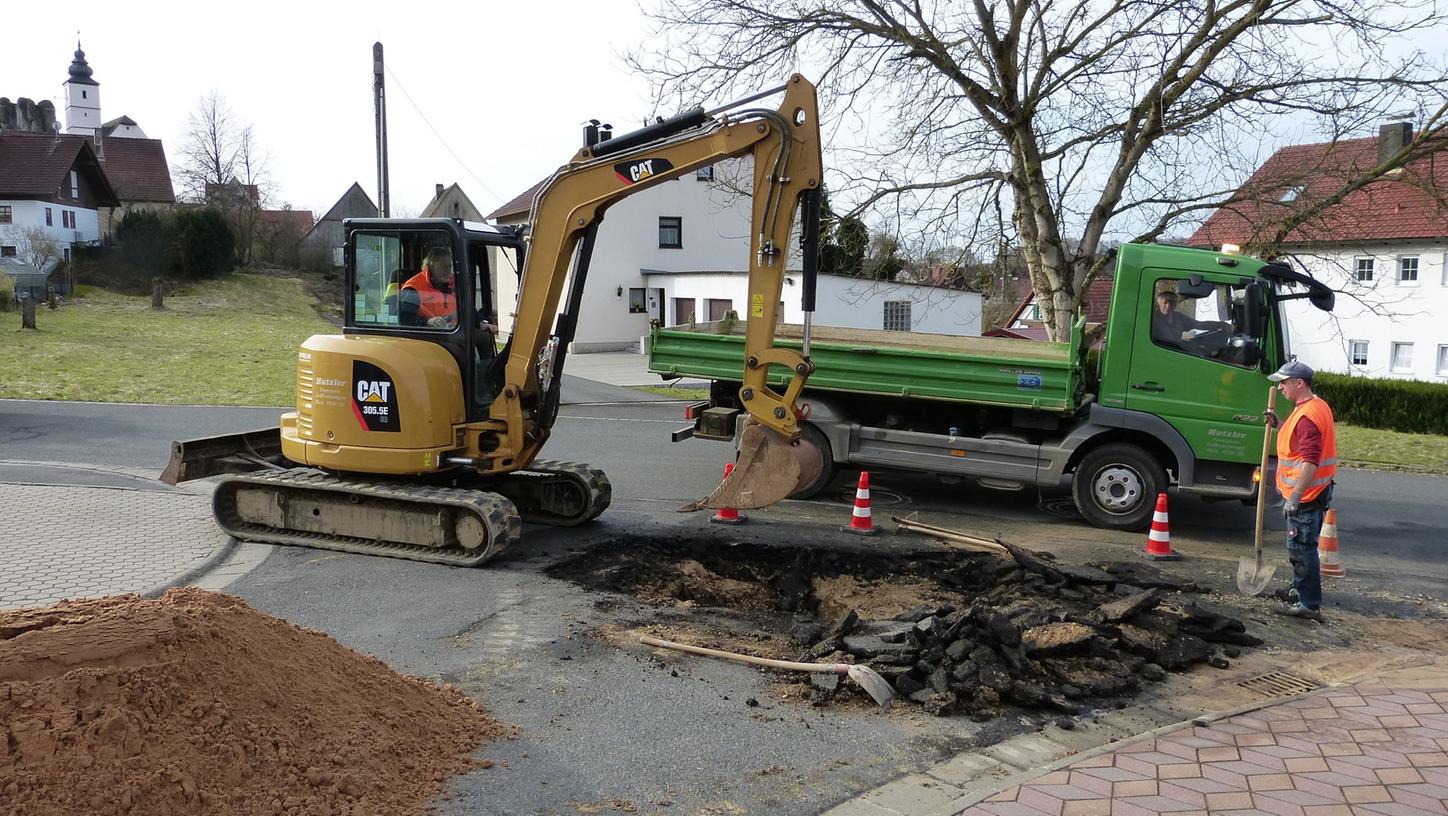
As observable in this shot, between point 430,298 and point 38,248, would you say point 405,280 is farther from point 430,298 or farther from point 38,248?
point 38,248

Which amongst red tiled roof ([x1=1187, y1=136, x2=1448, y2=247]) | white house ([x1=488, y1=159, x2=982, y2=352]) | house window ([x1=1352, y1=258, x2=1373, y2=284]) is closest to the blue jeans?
red tiled roof ([x1=1187, y1=136, x2=1448, y2=247])

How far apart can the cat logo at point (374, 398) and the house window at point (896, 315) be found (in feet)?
76.1

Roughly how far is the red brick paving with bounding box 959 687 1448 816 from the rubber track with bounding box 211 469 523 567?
466cm

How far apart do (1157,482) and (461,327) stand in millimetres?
6570

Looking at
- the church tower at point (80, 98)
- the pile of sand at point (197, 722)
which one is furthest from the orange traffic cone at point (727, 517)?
the church tower at point (80, 98)

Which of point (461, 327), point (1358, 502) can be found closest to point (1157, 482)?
point (1358, 502)

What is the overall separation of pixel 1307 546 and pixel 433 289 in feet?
22.7

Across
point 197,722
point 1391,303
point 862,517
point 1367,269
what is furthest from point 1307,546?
point 1367,269

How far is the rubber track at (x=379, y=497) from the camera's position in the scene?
7.96 m

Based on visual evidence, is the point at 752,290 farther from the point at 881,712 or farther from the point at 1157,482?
the point at 1157,482

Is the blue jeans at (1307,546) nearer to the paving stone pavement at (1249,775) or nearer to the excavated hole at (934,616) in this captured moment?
the excavated hole at (934,616)

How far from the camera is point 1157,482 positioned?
9.73 meters

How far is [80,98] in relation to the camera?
84250 millimetres

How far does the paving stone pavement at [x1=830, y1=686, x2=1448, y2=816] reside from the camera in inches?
171
